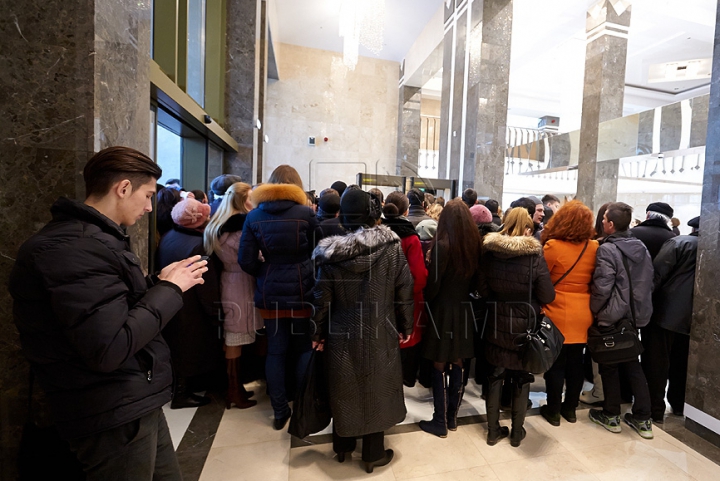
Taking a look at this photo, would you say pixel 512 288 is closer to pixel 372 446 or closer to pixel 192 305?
pixel 372 446

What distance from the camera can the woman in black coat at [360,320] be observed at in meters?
2.06

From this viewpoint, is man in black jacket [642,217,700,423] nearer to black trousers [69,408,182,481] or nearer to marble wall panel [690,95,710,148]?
black trousers [69,408,182,481]

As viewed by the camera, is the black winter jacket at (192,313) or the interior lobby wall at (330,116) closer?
the black winter jacket at (192,313)

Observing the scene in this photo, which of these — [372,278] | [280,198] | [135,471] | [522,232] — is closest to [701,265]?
[522,232]

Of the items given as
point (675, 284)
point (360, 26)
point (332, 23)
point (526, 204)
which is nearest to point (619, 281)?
point (675, 284)

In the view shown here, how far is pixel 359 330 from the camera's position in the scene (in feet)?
→ 6.80

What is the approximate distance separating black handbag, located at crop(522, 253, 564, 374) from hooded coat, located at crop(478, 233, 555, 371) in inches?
1.4

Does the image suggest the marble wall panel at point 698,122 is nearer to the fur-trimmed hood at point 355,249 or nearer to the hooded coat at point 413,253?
the hooded coat at point 413,253

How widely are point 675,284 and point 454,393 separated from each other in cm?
202

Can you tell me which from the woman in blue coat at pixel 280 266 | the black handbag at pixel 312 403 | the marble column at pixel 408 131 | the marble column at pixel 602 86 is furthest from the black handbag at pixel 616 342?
the marble column at pixel 408 131

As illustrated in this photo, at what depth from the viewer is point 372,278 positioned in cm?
207

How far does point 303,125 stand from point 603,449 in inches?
395

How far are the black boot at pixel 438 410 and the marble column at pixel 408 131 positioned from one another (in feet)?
29.6

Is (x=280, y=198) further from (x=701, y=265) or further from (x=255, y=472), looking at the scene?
(x=701, y=265)
